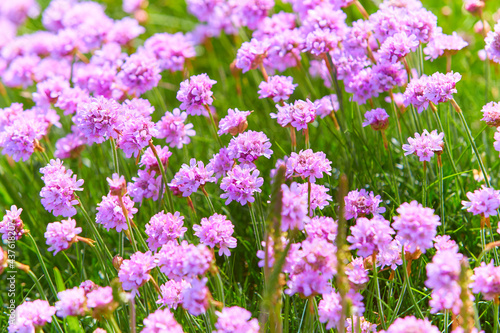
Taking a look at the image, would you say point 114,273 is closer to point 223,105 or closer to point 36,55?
point 223,105

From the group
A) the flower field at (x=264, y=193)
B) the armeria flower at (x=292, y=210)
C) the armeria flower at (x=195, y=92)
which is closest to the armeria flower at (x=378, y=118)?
the flower field at (x=264, y=193)

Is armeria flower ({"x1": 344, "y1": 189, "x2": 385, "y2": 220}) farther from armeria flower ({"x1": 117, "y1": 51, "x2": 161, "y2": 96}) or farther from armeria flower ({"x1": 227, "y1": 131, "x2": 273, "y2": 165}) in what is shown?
armeria flower ({"x1": 117, "y1": 51, "x2": 161, "y2": 96})

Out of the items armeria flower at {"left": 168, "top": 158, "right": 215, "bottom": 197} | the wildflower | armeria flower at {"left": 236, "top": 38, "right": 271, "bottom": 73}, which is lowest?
the wildflower

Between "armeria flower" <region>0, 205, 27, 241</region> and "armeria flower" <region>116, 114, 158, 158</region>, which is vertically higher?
"armeria flower" <region>116, 114, 158, 158</region>

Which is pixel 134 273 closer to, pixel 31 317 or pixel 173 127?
pixel 31 317

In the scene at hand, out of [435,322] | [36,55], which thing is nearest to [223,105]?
[36,55]

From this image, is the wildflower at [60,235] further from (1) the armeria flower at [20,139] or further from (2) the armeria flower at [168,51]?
(2) the armeria flower at [168,51]

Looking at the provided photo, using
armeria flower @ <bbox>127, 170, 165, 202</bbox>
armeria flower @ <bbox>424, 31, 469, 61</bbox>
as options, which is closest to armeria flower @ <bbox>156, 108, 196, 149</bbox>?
armeria flower @ <bbox>127, 170, 165, 202</bbox>
